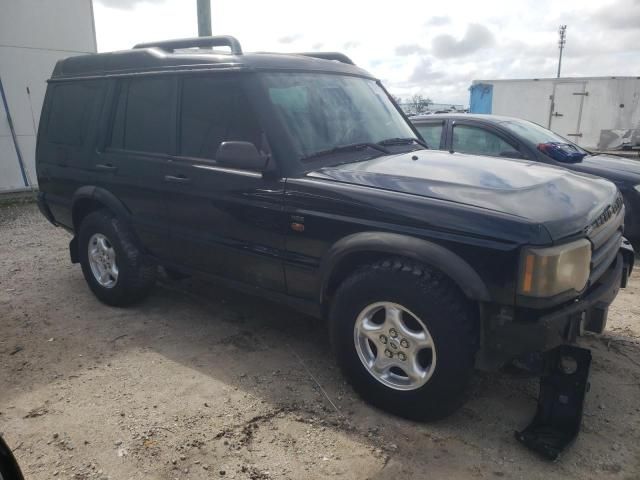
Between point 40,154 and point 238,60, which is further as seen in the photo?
point 40,154

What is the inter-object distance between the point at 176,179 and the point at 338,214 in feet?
4.63

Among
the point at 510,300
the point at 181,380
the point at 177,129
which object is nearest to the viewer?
the point at 510,300

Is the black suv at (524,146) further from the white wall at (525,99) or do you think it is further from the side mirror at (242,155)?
the white wall at (525,99)

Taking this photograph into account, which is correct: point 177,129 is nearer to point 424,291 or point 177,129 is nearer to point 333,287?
point 333,287

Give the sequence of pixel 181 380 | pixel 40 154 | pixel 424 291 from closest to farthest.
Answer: pixel 424 291, pixel 181 380, pixel 40 154

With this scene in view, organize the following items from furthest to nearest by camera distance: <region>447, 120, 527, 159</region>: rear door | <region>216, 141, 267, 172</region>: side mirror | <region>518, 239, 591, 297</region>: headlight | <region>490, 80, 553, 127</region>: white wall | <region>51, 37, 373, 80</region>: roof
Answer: <region>490, 80, 553, 127</region>: white wall, <region>447, 120, 527, 159</region>: rear door, <region>51, 37, 373, 80</region>: roof, <region>216, 141, 267, 172</region>: side mirror, <region>518, 239, 591, 297</region>: headlight

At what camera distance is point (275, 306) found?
14.8 ft

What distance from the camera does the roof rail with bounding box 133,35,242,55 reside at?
3668 mm

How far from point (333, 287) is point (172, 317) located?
186cm

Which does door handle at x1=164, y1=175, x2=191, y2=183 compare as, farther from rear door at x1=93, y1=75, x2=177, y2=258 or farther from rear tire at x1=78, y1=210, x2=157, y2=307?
rear tire at x1=78, y1=210, x2=157, y2=307

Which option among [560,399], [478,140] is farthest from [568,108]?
[560,399]

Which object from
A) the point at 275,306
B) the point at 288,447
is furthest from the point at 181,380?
the point at 275,306

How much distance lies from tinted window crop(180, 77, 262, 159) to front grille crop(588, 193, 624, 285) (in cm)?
197

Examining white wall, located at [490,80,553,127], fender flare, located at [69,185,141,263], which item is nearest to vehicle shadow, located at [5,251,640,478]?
fender flare, located at [69,185,141,263]
